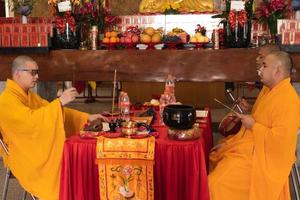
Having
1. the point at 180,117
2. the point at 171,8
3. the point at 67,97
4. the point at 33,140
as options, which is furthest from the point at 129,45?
the point at 171,8

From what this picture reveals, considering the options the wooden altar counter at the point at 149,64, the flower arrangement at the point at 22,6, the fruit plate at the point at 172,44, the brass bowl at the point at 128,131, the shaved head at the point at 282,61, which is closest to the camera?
the brass bowl at the point at 128,131

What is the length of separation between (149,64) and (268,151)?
1731mm

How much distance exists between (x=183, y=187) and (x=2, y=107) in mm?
1127

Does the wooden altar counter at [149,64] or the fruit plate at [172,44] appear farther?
the fruit plate at [172,44]

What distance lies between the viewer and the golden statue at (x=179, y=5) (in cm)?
760

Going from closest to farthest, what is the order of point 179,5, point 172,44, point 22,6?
1. point 172,44
2. point 22,6
3. point 179,5

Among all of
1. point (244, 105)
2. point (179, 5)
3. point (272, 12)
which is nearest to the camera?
point (244, 105)

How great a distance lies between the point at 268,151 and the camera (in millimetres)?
2330

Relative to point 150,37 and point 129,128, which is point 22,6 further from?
point 129,128

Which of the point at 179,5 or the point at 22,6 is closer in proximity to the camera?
the point at 22,6

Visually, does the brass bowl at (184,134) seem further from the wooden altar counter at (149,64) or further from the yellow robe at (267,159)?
the wooden altar counter at (149,64)

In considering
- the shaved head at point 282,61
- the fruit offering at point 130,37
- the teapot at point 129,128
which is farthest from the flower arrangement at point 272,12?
the teapot at point 129,128

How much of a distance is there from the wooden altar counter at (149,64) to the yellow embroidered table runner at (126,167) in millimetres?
1736

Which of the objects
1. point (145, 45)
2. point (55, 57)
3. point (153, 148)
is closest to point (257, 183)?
point (153, 148)
